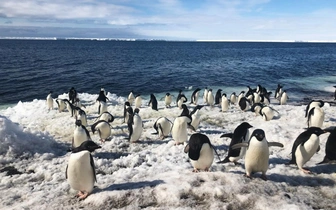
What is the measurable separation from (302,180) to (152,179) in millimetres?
3782

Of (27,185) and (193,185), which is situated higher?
(193,185)

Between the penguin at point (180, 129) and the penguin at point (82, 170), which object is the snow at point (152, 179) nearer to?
the penguin at point (82, 170)

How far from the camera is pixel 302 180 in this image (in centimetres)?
736

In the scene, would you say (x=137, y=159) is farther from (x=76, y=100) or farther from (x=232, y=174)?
(x=76, y=100)

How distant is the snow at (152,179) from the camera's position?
6195 millimetres

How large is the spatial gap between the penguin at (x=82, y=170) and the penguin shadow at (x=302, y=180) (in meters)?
4.35

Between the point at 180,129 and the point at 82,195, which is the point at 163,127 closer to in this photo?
the point at 180,129

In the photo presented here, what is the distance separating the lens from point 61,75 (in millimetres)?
45500

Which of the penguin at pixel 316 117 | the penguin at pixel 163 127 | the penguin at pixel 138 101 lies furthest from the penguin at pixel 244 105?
the penguin at pixel 163 127

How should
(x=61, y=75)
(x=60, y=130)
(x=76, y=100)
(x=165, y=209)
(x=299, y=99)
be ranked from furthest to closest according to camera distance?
(x=61, y=75), (x=299, y=99), (x=76, y=100), (x=60, y=130), (x=165, y=209)

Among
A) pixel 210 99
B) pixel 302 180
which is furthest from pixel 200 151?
pixel 210 99

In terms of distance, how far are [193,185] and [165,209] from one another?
111cm

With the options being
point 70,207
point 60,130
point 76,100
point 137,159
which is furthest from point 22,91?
point 70,207

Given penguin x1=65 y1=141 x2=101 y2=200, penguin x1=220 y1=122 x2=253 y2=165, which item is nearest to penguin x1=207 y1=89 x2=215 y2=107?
penguin x1=220 y1=122 x2=253 y2=165
